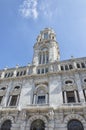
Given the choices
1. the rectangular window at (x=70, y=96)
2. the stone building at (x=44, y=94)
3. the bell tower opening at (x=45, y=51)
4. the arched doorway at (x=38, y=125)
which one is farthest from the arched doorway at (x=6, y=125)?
the bell tower opening at (x=45, y=51)

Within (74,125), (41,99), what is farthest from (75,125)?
(41,99)

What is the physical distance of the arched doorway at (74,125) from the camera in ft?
78.7

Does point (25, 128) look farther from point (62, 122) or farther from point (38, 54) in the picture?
point (38, 54)

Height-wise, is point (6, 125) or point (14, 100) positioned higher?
point (14, 100)

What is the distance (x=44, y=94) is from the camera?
31375 mm

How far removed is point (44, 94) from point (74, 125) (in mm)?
9159

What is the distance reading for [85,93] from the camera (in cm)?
2917

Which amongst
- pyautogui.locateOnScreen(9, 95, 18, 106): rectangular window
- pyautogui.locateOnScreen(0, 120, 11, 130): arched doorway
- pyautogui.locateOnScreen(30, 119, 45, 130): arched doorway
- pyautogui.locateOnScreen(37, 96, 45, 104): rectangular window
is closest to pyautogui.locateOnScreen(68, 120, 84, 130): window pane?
pyautogui.locateOnScreen(30, 119, 45, 130): arched doorway

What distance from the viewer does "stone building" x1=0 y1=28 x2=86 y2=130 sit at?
2533 centimetres

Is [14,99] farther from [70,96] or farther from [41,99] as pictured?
[70,96]

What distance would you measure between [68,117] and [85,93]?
21.2 feet

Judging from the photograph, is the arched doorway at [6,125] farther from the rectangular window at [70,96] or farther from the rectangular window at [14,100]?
the rectangular window at [70,96]

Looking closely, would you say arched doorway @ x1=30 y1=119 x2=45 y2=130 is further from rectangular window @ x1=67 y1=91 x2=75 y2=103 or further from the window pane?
rectangular window @ x1=67 y1=91 x2=75 y2=103

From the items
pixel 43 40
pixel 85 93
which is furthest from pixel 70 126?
pixel 43 40
